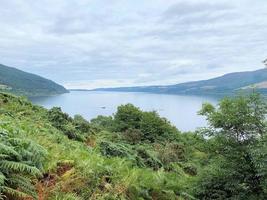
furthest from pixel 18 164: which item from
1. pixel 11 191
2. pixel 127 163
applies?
pixel 127 163

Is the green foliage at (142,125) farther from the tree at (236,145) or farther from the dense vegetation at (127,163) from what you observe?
the tree at (236,145)

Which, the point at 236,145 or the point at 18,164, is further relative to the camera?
the point at 236,145

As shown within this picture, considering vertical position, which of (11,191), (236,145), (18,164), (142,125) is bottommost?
(142,125)

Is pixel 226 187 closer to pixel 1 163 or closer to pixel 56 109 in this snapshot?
pixel 1 163

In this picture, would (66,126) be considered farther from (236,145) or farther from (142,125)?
(142,125)

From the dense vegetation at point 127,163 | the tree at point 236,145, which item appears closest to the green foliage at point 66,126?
the dense vegetation at point 127,163

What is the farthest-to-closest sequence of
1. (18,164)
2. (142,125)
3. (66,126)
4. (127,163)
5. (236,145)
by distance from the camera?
(142,125) → (66,126) → (236,145) → (127,163) → (18,164)

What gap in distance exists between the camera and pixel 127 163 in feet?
36.4

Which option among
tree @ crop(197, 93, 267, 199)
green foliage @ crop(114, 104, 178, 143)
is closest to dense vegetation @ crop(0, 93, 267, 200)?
tree @ crop(197, 93, 267, 199)

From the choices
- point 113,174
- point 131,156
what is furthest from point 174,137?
point 113,174

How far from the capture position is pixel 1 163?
21.0ft

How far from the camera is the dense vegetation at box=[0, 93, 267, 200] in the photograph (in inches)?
272

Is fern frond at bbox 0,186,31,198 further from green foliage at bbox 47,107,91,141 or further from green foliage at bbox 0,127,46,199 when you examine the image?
green foliage at bbox 47,107,91,141

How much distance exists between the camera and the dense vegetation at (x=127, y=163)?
691 cm
